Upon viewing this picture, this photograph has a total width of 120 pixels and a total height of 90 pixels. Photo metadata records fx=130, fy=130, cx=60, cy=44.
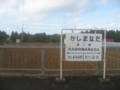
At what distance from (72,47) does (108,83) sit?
1.86m

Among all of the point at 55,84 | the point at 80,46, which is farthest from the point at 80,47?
the point at 55,84

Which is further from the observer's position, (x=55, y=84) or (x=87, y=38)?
(x=87, y=38)

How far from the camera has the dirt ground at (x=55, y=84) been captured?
433 centimetres

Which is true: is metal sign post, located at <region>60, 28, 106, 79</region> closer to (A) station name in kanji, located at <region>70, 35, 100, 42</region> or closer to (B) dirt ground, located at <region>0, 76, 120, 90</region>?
(A) station name in kanji, located at <region>70, 35, 100, 42</region>

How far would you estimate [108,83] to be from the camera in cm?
474

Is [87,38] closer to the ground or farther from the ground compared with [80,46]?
farther from the ground

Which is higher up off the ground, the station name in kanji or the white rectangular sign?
the station name in kanji

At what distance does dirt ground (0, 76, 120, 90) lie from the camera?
4332 mm

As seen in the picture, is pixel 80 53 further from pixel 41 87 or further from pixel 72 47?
pixel 41 87

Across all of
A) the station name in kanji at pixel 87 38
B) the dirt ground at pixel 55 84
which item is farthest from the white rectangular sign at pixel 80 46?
the dirt ground at pixel 55 84

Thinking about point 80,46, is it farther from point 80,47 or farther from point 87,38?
point 87,38

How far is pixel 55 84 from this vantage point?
4.61m

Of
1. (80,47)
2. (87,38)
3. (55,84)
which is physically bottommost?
(55,84)

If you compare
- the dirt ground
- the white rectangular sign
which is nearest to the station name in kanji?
the white rectangular sign
